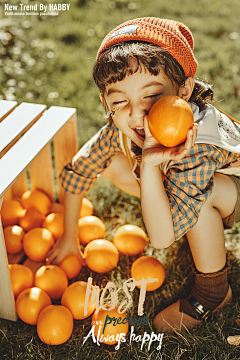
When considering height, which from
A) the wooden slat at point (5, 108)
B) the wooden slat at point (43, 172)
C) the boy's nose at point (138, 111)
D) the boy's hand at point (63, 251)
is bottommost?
Answer: the boy's hand at point (63, 251)

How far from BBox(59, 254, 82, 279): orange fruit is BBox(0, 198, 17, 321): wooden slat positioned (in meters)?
0.31

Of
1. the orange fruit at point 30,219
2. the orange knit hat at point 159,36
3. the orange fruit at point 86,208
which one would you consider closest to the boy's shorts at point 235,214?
the orange knit hat at point 159,36

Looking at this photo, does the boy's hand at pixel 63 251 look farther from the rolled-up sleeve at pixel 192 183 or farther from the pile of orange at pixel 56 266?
the rolled-up sleeve at pixel 192 183

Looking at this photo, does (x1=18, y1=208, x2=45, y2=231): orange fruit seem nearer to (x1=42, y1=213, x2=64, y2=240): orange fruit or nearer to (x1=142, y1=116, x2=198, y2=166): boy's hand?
(x1=42, y1=213, x2=64, y2=240): orange fruit

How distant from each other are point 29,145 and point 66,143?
414 millimetres

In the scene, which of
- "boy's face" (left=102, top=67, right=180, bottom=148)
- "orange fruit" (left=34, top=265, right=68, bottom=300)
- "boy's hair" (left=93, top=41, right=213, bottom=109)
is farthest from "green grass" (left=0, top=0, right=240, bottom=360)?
"boy's hair" (left=93, top=41, right=213, bottom=109)

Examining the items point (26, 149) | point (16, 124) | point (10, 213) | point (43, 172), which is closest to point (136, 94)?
point (26, 149)

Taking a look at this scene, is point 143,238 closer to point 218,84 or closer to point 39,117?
point 39,117

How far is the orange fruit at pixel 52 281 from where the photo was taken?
5.32 feet

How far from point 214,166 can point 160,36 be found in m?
0.52

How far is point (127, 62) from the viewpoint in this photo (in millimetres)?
1265

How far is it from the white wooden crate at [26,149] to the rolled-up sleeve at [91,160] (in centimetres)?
17

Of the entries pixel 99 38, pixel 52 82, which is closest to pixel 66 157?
pixel 52 82

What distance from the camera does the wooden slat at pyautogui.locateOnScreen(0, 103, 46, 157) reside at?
5.10 feet
